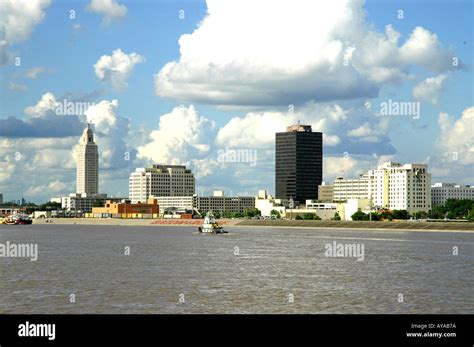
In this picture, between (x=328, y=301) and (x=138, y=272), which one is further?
(x=138, y=272)

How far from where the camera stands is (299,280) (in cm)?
7662
